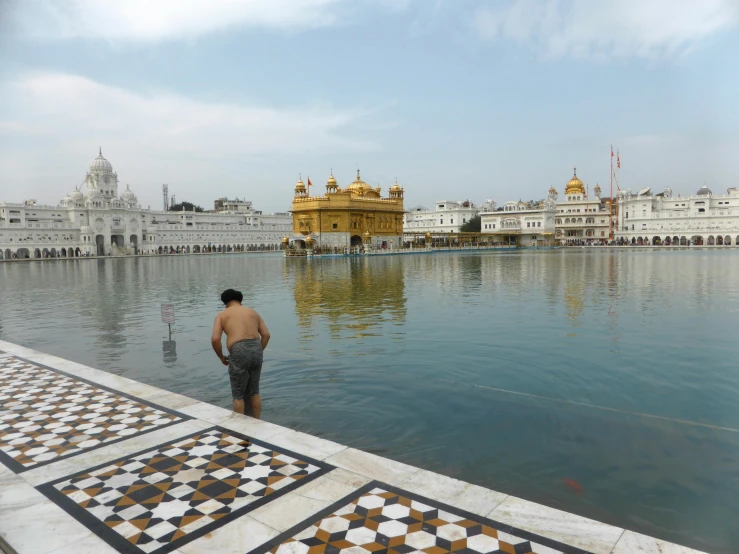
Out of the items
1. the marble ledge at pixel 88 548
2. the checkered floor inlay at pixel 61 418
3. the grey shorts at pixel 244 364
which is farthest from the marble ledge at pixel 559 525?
the checkered floor inlay at pixel 61 418

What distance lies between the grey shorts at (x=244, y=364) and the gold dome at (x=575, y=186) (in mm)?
103520

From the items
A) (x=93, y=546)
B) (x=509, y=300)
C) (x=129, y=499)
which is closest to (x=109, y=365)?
(x=129, y=499)

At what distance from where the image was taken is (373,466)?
15.1 ft

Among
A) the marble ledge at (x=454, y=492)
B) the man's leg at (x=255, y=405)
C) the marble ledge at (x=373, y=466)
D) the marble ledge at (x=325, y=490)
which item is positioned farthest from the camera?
the man's leg at (x=255, y=405)

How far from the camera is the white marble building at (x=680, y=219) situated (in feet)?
278

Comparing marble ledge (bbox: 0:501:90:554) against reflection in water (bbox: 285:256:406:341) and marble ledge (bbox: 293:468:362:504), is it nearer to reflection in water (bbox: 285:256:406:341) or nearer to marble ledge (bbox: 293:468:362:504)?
marble ledge (bbox: 293:468:362:504)

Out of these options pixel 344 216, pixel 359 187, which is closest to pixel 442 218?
pixel 359 187

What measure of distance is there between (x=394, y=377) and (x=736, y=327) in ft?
27.5

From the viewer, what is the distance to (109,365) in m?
9.10

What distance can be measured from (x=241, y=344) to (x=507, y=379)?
4.10 metres

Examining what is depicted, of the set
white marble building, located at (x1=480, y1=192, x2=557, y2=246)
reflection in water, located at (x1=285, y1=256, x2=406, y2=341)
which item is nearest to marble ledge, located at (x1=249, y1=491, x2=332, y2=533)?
reflection in water, located at (x1=285, y1=256, x2=406, y2=341)

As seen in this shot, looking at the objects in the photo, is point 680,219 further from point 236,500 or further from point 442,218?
point 236,500

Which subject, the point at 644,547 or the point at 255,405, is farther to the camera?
the point at 255,405

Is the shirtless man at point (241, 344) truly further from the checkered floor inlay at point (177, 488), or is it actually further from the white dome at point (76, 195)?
the white dome at point (76, 195)
